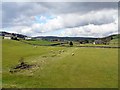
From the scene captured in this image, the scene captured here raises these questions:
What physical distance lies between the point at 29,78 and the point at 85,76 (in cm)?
731

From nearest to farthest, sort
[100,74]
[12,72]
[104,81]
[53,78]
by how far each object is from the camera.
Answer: [104,81]
[53,78]
[100,74]
[12,72]

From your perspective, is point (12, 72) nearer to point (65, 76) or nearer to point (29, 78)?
point (29, 78)

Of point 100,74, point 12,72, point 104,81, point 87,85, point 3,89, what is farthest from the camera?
point 12,72

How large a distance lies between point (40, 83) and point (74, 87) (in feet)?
14.4

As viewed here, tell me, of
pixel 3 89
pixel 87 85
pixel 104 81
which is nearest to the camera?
pixel 3 89

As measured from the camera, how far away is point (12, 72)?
36531mm

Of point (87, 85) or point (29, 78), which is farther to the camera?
point (29, 78)

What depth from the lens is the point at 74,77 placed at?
31.3m

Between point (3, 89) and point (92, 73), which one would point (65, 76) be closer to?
point (92, 73)

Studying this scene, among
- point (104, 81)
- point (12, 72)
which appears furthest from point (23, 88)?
point (12, 72)

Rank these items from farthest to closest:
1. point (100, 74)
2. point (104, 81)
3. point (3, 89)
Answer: point (100, 74)
point (104, 81)
point (3, 89)

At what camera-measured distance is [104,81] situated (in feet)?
94.3

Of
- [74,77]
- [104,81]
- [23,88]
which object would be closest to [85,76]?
[74,77]

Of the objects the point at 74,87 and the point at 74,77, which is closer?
the point at 74,87
